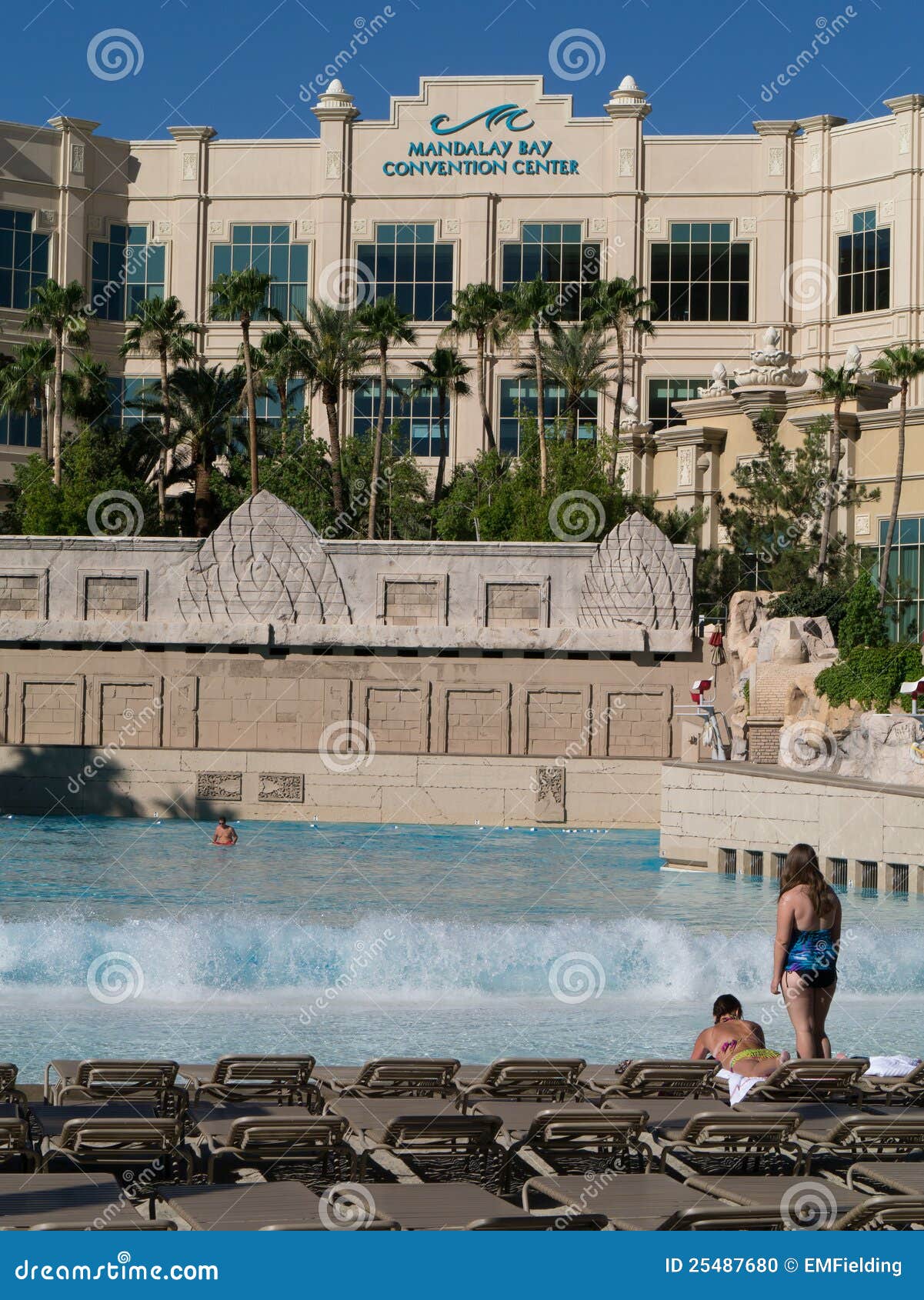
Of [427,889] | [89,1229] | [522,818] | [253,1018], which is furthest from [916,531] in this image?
[89,1229]

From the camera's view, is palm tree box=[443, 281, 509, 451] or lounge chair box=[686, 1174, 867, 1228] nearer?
lounge chair box=[686, 1174, 867, 1228]

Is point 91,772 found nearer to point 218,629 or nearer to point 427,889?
point 218,629

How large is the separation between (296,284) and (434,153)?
7.08 metres

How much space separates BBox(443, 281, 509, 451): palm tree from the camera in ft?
190

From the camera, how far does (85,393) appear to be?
57.9 meters

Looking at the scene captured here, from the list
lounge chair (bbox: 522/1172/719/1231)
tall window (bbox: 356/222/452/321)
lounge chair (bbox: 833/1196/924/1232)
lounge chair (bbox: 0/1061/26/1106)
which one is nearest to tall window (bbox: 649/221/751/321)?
tall window (bbox: 356/222/452/321)

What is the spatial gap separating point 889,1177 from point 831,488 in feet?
139

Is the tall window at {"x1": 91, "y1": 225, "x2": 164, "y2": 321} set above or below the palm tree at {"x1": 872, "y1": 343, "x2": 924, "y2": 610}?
above

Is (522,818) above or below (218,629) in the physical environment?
below

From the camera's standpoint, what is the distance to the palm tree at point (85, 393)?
57.7 meters

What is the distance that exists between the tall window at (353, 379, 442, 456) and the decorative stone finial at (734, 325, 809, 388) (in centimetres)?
1401

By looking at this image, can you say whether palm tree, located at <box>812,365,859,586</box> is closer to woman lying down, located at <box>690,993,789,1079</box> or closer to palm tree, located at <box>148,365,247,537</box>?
palm tree, located at <box>148,365,247,537</box>

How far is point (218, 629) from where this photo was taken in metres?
44.2

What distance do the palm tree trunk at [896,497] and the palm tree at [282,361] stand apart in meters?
19.1
